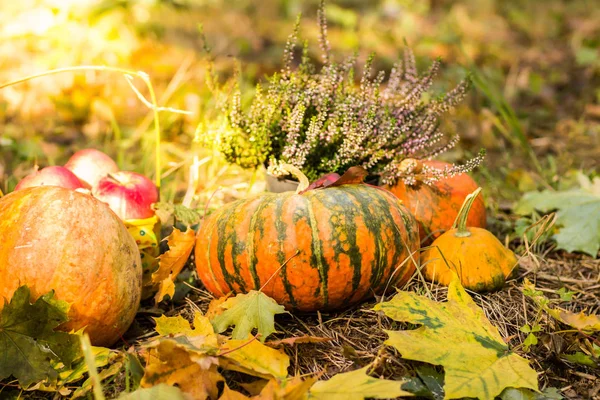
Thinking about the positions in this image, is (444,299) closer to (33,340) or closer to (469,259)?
(469,259)

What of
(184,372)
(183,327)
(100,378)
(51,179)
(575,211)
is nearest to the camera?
(184,372)

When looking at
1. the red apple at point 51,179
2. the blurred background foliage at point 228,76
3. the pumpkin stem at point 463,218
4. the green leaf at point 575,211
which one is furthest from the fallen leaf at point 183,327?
the green leaf at point 575,211

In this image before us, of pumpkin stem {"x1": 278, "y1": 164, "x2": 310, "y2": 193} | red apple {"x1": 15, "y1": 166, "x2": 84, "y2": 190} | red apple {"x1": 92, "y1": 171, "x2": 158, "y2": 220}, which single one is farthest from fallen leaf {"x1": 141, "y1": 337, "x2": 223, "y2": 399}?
red apple {"x1": 15, "y1": 166, "x2": 84, "y2": 190}

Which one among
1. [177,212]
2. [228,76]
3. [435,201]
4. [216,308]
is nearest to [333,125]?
[435,201]

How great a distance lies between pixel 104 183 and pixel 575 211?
1.94 meters

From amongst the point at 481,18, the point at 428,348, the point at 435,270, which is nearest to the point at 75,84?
the point at 435,270

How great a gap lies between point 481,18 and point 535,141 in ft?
12.8

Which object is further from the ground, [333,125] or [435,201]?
[333,125]

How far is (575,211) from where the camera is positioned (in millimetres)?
2461

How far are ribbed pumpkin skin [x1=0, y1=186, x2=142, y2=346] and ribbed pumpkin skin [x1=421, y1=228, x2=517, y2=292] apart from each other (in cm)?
101

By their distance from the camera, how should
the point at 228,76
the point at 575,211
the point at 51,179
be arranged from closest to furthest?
the point at 51,179
the point at 575,211
the point at 228,76

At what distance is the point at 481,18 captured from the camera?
720 centimetres

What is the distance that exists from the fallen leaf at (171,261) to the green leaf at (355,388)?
0.70m

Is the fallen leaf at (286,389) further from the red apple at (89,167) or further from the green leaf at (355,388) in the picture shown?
the red apple at (89,167)
